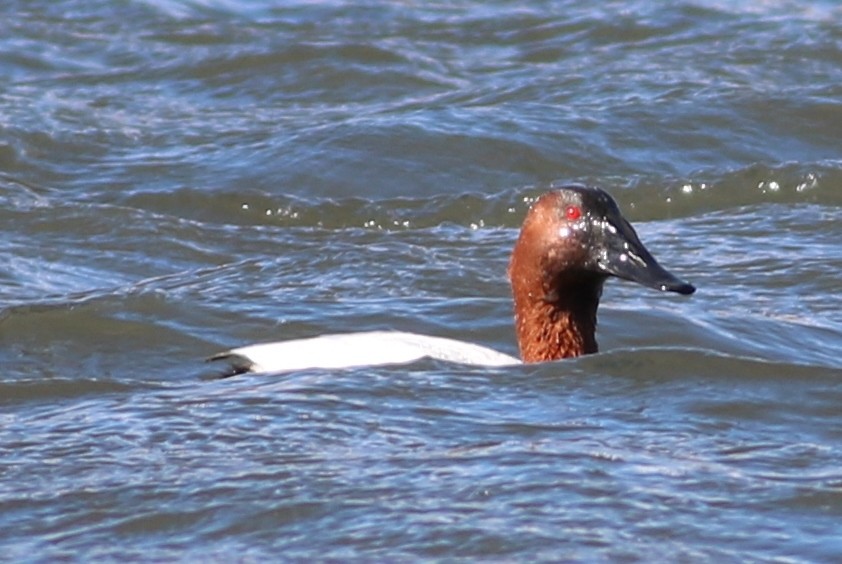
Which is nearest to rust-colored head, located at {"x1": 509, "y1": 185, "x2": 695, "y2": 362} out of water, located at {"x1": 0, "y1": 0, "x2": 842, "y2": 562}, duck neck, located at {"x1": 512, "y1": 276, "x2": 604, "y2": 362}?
duck neck, located at {"x1": 512, "y1": 276, "x2": 604, "y2": 362}

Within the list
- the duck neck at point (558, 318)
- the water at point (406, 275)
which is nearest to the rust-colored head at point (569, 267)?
the duck neck at point (558, 318)

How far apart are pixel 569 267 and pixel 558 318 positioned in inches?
8.1

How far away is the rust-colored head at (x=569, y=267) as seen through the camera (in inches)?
271

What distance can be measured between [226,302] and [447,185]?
262 centimetres

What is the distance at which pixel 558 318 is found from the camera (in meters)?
7.13

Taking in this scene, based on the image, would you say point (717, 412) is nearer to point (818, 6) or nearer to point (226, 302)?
point (226, 302)

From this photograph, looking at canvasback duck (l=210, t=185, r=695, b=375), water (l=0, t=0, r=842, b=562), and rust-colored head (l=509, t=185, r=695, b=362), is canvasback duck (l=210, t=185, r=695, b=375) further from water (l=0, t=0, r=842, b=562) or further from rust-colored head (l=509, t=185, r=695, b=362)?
water (l=0, t=0, r=842, b=562)

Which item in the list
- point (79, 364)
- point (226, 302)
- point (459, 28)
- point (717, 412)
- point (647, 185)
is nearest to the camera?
point (717, 412)

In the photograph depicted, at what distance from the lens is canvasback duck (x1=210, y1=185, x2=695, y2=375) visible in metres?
6.57

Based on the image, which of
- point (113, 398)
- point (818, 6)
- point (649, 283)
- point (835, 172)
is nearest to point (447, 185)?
point (835, 172)

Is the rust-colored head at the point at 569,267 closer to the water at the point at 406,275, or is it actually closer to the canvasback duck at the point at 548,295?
the canvasback duck at the point at 548,295

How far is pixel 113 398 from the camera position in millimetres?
6117

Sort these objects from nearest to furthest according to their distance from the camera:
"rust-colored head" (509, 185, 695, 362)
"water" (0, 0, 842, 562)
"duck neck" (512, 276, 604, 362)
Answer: "water" (0, 0, 842, 562)
"rust-colored head" (509, 185, 695, 362)
"duck neck" (512, 276, 604, 362)

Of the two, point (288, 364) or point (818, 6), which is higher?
point (818, 6)
